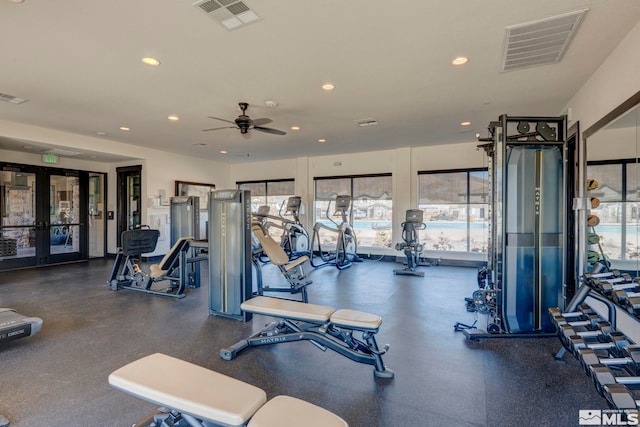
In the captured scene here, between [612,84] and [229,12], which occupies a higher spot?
[229,12]

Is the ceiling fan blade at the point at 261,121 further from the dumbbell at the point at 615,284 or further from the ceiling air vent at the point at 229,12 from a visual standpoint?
the dumbbell at the point at 615,284

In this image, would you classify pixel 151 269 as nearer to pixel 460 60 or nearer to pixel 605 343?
pixel 460 60

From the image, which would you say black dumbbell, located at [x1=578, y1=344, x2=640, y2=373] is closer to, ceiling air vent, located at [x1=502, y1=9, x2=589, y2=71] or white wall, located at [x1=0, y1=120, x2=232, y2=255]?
ceiling air vent, located at [x1=502, y1=9, x2=589, y2=71]

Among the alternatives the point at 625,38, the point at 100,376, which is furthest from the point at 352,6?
the point at 100,376

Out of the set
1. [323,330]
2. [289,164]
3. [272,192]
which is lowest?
[323,330]

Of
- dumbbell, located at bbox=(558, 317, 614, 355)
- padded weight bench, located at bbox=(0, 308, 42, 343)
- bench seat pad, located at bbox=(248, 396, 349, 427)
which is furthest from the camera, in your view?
padded weight bench, located at bbox=(0, 308, 42, 343)

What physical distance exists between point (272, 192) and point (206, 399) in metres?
9.02

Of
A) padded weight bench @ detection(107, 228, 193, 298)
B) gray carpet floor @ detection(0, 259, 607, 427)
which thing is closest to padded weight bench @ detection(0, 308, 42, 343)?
gray carpet floor @ detection(0, 259, 607, 427)

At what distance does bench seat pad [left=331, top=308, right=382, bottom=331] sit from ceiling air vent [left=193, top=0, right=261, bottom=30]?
2.56 m

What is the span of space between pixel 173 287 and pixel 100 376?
2974 millimetres

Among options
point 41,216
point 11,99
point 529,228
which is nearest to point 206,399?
point 529,228

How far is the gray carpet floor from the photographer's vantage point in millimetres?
2191

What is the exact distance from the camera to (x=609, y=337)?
240 centimetres

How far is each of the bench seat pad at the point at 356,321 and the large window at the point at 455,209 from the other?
5.78 metres
